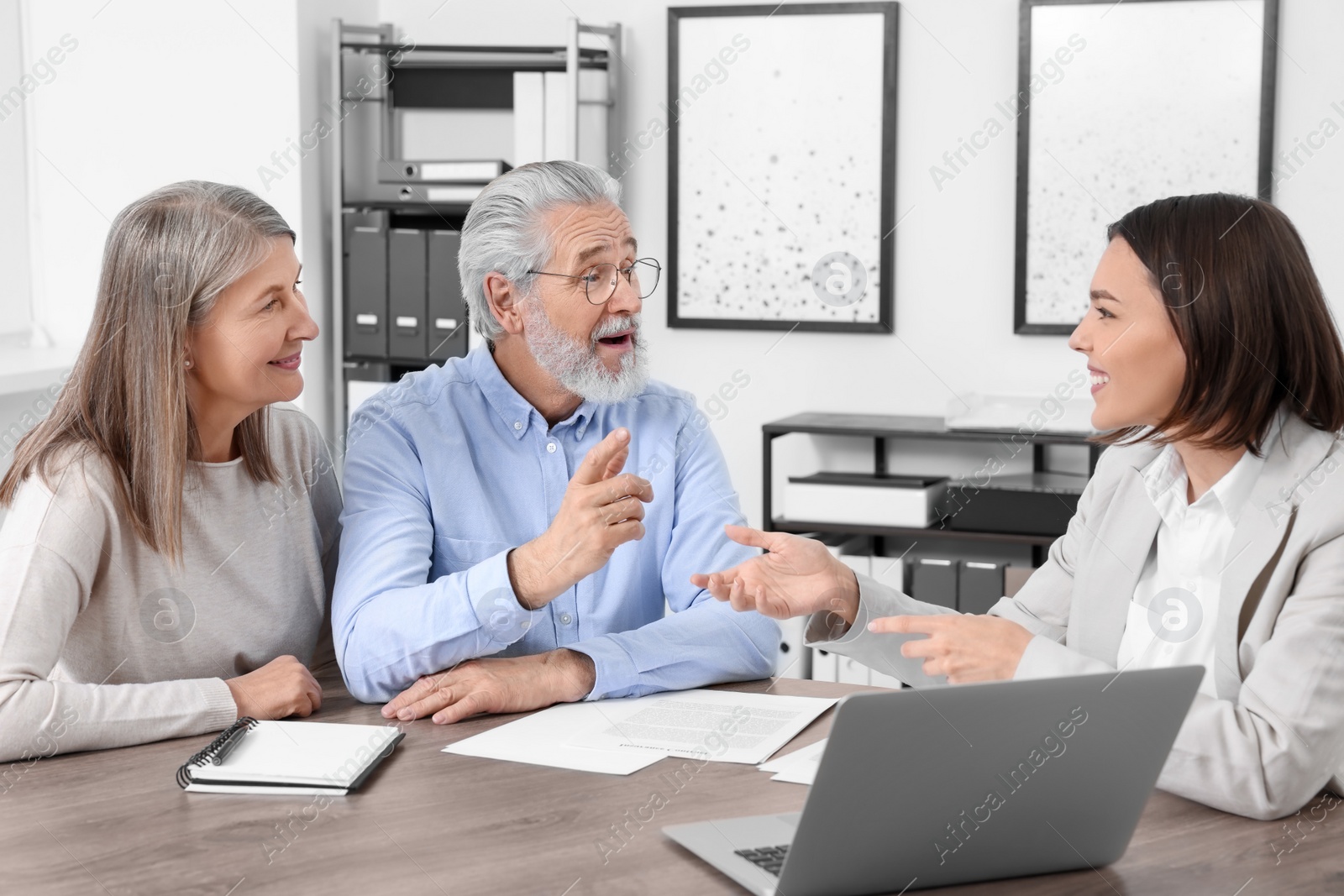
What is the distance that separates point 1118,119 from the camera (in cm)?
353

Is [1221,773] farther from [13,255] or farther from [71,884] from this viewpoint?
[13,255]

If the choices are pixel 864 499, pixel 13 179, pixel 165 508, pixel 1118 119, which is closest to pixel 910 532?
pixel 864 499

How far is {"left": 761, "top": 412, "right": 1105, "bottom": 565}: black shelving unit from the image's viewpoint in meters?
3.41

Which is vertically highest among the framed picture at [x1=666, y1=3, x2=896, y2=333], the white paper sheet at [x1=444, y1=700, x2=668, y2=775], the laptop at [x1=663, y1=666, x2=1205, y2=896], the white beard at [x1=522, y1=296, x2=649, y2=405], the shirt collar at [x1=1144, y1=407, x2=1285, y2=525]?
the framed picture at [x1=666, y1=3, x2=896, y2=333]

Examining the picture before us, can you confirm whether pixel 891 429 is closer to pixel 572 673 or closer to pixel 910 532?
pixel 910 532

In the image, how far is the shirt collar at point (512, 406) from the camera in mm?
1976

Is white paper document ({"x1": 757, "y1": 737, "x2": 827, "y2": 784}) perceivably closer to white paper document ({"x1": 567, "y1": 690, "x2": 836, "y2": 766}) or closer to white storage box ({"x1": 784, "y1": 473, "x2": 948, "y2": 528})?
white paper document ({"x1": 567, "y1": 690, "x2": 836, "y2": 766})

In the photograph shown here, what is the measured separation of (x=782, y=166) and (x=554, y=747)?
105 inches

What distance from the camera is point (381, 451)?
1873 millimetres

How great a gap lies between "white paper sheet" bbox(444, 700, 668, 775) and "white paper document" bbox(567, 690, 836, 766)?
0.05 ft

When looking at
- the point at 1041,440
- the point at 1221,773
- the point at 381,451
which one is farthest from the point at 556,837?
the point at 1041,440

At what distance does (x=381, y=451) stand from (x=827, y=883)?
Answer: 103 cm

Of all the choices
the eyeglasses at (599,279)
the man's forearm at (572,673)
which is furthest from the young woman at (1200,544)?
the eyeglasses at (599,279)

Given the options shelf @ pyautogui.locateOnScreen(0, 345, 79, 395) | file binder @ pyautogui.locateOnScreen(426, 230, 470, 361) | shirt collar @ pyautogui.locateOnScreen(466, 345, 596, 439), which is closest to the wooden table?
shirt collar @ pyautogui.locateOnScreen(466, 345, 596, 439)
